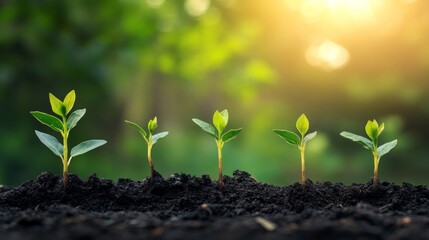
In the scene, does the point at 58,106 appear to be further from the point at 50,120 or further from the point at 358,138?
the point at 358,138

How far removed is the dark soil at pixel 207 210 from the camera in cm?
111

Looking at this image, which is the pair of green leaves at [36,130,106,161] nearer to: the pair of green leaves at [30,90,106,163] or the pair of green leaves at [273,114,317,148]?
the pair of green leaves at [30,90,106,163]

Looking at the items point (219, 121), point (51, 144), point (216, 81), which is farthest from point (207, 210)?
point (216, 81)

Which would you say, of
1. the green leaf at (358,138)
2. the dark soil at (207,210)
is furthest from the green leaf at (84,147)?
the green leaf at (358,138)

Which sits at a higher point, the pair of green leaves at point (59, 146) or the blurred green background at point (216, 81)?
the blurred green background at point (216, 81)

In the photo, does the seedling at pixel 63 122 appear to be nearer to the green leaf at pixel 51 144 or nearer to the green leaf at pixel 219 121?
the green leaf at pixel 51 144

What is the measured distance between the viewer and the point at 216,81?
6176 millimetres

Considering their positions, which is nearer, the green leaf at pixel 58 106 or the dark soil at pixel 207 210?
the dark soil at pixel 207 210

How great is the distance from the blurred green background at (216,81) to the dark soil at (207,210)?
9.85ft

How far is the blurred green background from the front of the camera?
4.76 m

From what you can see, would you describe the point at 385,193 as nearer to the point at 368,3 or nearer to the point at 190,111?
the point at 368,3

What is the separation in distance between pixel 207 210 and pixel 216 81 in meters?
4.85

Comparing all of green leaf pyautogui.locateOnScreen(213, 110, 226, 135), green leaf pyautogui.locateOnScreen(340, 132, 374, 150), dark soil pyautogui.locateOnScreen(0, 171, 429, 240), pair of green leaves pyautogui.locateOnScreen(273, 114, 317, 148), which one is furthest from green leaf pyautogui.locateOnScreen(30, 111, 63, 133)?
green leaf pyautogui.locateOnScreen(340, 132, 374, 150)

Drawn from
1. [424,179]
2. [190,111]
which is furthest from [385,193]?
[190,111]
